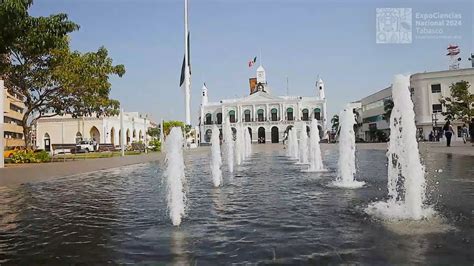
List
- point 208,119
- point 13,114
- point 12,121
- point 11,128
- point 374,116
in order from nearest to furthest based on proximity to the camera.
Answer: point 11,128
point 13,114
point 12,121
point 374,116
point 208,119

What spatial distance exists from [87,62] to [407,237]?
23.2 m

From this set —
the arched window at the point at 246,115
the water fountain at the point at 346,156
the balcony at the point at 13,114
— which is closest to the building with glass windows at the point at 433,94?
the arched window at the point at 246,115

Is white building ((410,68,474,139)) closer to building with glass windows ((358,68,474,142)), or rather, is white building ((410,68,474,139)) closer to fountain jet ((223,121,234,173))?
building with glass windows ((358,68,474,142))

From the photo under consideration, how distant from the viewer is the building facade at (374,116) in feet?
223

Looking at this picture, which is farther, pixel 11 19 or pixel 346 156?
pixel 11 19

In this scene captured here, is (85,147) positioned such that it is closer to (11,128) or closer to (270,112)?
(11,128)

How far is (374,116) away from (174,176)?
240ft

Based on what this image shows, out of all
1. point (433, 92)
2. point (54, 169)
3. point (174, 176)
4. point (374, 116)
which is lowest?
point (54, 169)

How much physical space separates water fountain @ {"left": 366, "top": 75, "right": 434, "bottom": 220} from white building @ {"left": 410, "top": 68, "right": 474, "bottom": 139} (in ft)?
175

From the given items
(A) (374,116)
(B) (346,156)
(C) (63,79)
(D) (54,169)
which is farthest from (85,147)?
(A) (374,116)

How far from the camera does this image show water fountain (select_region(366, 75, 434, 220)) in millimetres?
5734

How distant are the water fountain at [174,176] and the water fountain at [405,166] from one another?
8.44ft

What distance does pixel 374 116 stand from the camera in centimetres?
7500

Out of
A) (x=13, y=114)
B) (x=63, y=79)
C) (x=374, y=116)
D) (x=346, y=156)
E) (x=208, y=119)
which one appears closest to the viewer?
(x=346, y=156)
